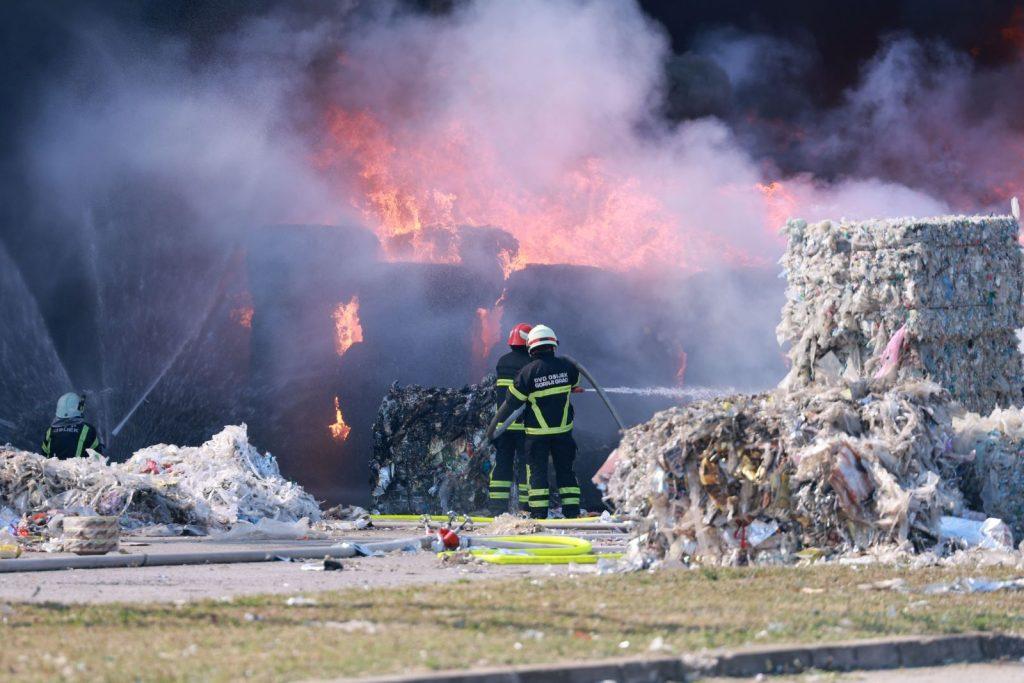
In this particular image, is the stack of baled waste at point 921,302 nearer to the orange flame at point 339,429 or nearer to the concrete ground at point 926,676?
the concrete ground at point 926,676

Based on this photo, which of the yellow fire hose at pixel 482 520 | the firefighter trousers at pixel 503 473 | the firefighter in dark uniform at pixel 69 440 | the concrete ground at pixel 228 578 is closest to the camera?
the concrete ground at pixel 228 578

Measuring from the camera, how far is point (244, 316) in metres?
24.0

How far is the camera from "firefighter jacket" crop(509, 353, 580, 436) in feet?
49.1

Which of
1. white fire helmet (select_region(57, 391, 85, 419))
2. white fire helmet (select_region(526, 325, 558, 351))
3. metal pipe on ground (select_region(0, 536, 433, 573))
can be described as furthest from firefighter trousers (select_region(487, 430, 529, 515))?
white fire helmet (select_region(57, 391, 85, 419))

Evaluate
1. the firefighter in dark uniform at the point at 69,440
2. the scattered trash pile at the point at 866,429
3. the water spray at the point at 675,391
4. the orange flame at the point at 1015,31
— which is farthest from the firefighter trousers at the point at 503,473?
the orange flame at the point at 1015,31

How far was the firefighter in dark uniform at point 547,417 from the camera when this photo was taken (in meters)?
14.9

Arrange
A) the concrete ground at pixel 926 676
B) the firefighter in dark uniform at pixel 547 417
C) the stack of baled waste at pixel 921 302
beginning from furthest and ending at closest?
the firefighter in dark uniform at pixel 547 417 < the stack of baled waste at pixel 921 302 < the concrete ground at pixel 926 676

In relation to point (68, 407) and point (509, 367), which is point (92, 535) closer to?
point (68, 407)

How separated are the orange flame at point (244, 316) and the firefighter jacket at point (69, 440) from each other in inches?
311

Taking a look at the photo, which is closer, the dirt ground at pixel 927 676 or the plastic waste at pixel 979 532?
the dirt ground at pixel 927 676

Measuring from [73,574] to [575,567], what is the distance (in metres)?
3.21

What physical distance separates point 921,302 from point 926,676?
609cm

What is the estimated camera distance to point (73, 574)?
9133 mm

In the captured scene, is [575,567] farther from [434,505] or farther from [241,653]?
[434,505]
